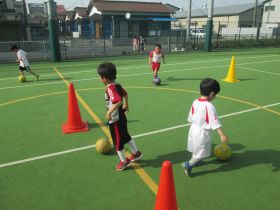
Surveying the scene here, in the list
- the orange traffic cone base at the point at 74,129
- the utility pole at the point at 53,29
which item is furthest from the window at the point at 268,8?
the orange traffic cone base at the point at 74,129

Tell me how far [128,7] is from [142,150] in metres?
35.8

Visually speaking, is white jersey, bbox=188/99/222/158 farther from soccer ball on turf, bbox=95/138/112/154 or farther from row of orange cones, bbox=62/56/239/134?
row of orange cones, bbox=62/56/239/134

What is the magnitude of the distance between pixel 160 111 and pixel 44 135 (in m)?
3.27

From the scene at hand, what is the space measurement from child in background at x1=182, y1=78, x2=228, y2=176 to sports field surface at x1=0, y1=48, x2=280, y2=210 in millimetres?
572

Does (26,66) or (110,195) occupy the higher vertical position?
(26,66)

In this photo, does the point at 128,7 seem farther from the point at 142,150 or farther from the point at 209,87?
the point at 209,87

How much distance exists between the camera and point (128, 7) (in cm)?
3775

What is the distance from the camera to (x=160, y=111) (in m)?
7.62

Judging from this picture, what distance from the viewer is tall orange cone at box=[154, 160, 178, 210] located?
2811 millimetres

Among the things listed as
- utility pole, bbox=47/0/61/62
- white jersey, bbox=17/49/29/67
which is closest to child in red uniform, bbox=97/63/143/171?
white jersey, bbox=17/49/29/67

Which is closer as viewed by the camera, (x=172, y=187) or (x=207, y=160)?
(x=172, y=187)

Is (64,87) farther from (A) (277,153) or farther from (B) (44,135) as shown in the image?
(A) (277,153)

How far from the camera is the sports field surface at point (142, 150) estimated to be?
12.4ft

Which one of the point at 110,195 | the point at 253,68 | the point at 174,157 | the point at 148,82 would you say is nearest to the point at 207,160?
the point at 174,157
